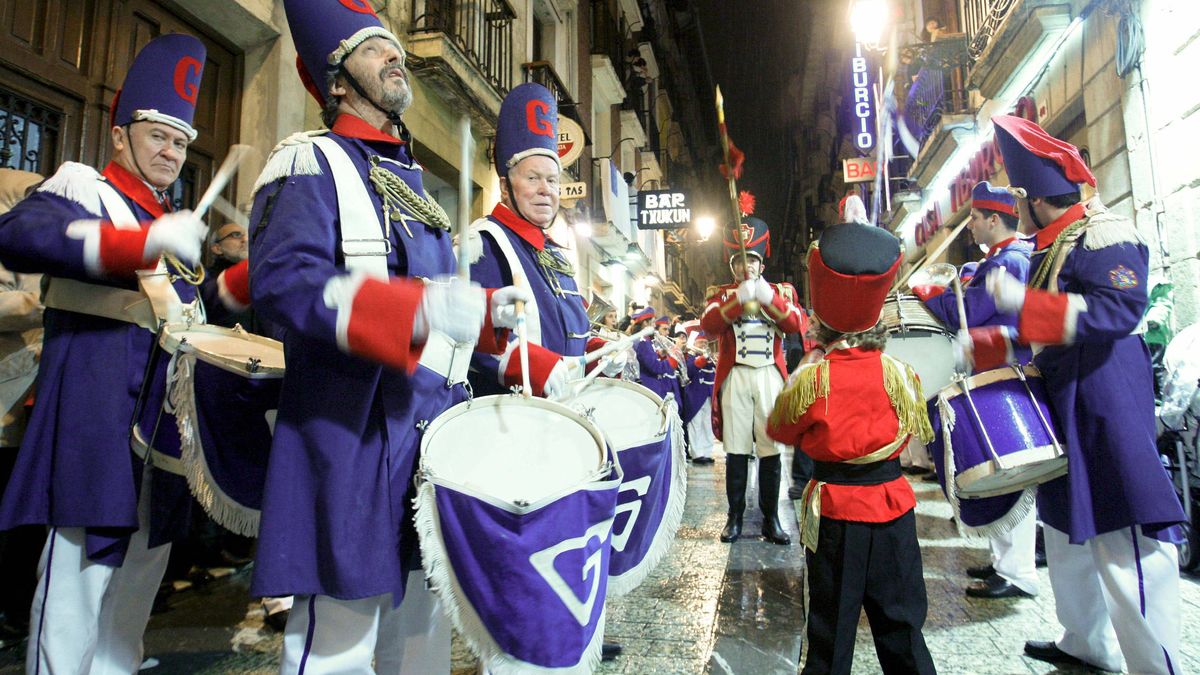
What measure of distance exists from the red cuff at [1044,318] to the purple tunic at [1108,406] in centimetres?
6

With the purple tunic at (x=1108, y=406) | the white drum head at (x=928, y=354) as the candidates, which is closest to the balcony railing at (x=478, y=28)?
the white drum head at (x=928, y=354)

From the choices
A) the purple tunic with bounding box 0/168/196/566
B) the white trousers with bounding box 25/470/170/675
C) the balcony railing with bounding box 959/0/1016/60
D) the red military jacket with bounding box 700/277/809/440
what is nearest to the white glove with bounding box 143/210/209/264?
the purple tunic with bounding box 0/168/196/566

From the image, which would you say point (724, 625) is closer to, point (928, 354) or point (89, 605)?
point (928, 354)

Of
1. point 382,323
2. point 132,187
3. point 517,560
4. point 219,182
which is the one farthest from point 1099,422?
point 132,187

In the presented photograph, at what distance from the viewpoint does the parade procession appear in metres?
1.42

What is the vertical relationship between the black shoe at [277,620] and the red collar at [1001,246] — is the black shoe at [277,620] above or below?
below

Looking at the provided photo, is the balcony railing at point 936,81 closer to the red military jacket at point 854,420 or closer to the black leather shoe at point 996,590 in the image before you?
the black leather shoe at point 996,590

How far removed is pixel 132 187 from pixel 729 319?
3.62m

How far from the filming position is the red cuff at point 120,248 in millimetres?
1866

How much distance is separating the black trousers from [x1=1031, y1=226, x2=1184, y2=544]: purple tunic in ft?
2.20

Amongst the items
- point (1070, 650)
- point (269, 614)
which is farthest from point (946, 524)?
point (269, 614)

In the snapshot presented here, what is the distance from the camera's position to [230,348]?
6.37ft

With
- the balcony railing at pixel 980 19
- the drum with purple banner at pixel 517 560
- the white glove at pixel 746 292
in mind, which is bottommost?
the drum with purple banner at pixel 517 560

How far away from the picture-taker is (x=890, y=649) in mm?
2305
